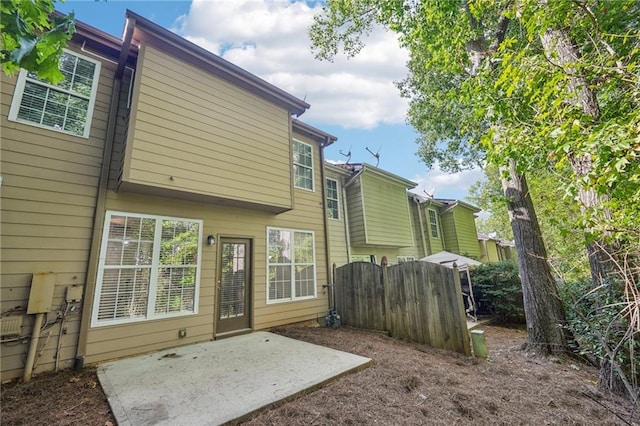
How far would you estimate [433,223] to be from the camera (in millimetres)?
14742

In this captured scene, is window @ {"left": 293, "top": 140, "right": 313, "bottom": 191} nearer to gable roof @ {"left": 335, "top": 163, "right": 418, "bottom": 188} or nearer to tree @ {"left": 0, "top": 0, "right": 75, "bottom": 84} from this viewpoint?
gable roof @ {"left": 335, "top": 163, "right": 418, "bottom": 188}

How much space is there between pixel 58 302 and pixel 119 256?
965 mm

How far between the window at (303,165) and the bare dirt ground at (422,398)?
495 centimetres

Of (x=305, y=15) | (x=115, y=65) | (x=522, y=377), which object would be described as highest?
(x=305, y=15)

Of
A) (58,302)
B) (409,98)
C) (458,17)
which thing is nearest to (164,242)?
(58,302)

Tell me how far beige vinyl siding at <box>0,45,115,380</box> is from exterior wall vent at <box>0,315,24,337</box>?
0.09 meters

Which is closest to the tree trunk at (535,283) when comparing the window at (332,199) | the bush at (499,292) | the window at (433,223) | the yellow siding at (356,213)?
the bush at (499,292)

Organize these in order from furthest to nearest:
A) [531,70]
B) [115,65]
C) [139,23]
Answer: [115,65]
[139,23]
[531,70]

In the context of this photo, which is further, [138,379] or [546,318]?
[546,318]

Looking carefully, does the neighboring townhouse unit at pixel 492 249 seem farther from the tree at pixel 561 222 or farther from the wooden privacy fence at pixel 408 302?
the tree at pixel 561 222

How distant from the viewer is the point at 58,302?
3986 mm

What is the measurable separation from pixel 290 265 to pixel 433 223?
413 inches

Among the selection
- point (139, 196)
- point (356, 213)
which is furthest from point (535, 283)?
point (139, 196)

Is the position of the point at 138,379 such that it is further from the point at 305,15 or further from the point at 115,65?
the point at 305,15
